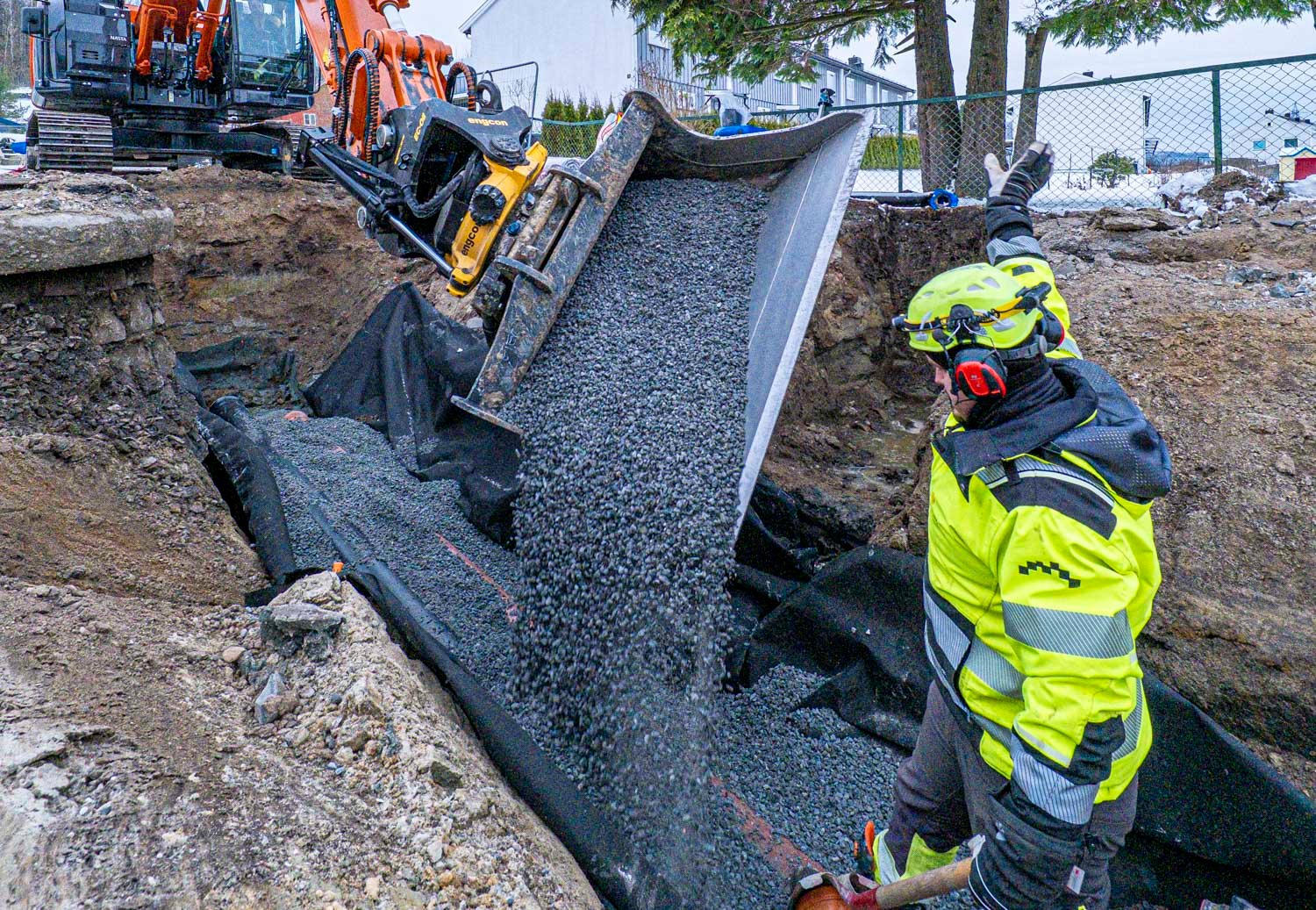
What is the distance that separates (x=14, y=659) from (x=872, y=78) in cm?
2616

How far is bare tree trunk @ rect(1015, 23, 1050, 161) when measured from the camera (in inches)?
337

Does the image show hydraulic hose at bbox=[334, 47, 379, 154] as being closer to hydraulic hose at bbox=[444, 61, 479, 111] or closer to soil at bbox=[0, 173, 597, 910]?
hydraulic hose at bbox=[444, 61, 479, 111]

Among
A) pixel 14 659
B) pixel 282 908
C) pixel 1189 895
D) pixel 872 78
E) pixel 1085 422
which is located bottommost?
pixel 1189 895

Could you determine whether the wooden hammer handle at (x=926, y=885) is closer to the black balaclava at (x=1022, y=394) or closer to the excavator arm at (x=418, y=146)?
the black balaclava at (x=1022, y=394)

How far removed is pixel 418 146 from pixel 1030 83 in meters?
9.67

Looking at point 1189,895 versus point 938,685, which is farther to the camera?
point 1189,895

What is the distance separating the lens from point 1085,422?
1782 millimetres

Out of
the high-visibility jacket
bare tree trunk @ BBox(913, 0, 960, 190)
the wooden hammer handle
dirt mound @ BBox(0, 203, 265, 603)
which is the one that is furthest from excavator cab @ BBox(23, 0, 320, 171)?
the wooden hammer handle

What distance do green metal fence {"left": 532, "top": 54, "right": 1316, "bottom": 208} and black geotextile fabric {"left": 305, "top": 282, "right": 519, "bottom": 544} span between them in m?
3.36

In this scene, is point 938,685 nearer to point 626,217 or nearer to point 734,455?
point 734,455

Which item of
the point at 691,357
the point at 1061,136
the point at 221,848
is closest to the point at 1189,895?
the point at 691,357

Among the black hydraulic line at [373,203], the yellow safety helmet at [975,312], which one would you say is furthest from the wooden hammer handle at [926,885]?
the black hydraulic line at [373,203]

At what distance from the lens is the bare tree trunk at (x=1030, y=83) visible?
28.1 feet

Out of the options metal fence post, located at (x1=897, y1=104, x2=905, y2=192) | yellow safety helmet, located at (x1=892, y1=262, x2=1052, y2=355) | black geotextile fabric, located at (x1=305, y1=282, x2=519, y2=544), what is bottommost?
black geotextile fabric, located at (x1=305, y1=282, x2=519, y2=544)
